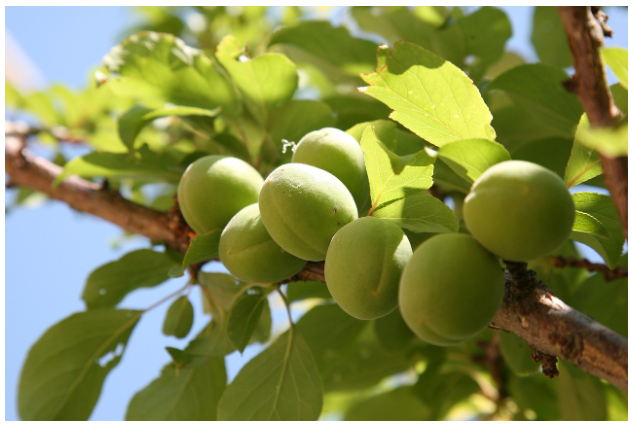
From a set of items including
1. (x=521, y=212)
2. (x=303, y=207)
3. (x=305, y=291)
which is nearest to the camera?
(x=521, y=212)

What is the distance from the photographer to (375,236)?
557mm

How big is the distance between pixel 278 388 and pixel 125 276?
430 millimetres

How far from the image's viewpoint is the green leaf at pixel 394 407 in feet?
4.31

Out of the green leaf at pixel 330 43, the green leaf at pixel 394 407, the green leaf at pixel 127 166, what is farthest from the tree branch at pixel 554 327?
the green leaf at pixel 394 407

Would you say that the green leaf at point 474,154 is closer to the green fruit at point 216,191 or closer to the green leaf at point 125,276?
the green fruit at point 216,191

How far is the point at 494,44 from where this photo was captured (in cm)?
111

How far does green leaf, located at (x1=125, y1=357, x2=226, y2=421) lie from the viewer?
0.97m

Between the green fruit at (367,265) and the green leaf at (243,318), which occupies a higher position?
the green fruit at (367,265)

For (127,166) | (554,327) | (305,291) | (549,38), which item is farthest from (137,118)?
(549,38)

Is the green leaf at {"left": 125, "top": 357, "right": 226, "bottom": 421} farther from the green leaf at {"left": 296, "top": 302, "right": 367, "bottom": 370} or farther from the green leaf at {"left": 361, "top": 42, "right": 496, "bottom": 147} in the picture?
the green leaf at {"left": 361, "top": 42, "right": 496, "bottom": 147}

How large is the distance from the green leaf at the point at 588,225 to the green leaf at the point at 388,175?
0.17 m

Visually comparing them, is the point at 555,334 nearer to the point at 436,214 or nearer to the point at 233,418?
the point at 436,214

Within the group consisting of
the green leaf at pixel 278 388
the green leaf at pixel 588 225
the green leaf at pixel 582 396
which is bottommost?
the green leaf at pixel 582 396

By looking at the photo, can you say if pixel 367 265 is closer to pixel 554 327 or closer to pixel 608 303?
pixel 554 327
